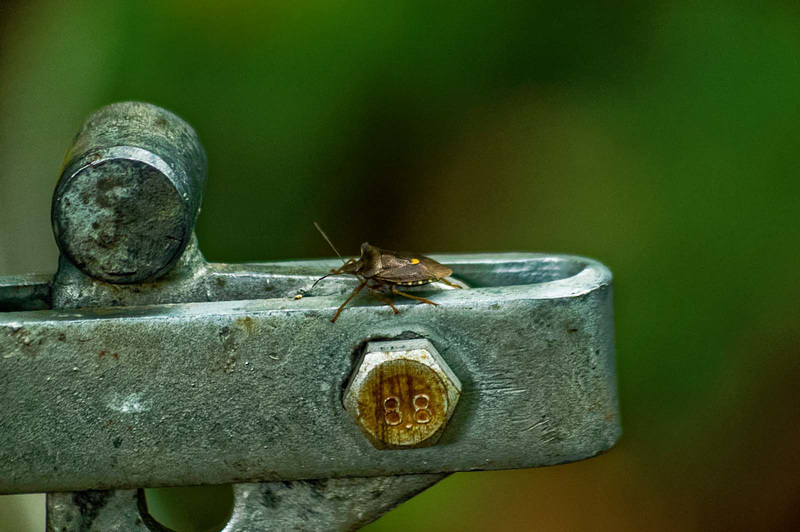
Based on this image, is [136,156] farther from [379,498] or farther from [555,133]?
[555,133]

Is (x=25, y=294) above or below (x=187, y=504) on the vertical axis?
above

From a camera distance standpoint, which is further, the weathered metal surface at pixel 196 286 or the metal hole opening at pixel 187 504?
the metal hole opening at pixel 187 504

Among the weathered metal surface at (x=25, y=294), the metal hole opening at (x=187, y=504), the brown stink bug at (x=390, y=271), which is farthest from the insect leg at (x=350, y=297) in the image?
the metal hole opening at (x=187, y=504)

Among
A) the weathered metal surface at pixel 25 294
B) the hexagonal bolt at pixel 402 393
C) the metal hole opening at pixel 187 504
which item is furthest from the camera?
the metal hole opening at pixel 187 504

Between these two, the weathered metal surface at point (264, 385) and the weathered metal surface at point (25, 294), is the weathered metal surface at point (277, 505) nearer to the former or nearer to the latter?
the weathered metal surface at point (264, 385)

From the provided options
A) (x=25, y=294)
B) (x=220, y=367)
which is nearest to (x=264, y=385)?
(x=220, y=367)

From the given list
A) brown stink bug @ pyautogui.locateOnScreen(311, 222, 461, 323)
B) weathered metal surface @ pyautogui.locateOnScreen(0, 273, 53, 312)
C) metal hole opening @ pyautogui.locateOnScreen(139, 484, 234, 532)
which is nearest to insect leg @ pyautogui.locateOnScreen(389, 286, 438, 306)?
brown stink bug @ pyautogui.locateOnScreen(311, 222, 461, 323)

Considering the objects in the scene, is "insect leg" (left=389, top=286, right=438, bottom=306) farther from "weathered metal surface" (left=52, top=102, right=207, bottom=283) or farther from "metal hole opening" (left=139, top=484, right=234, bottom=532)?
"metal hole opening" (left=139, top=484, right=234, bottom=532)

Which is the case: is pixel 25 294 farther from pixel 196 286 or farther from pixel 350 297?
pixel 350 297
